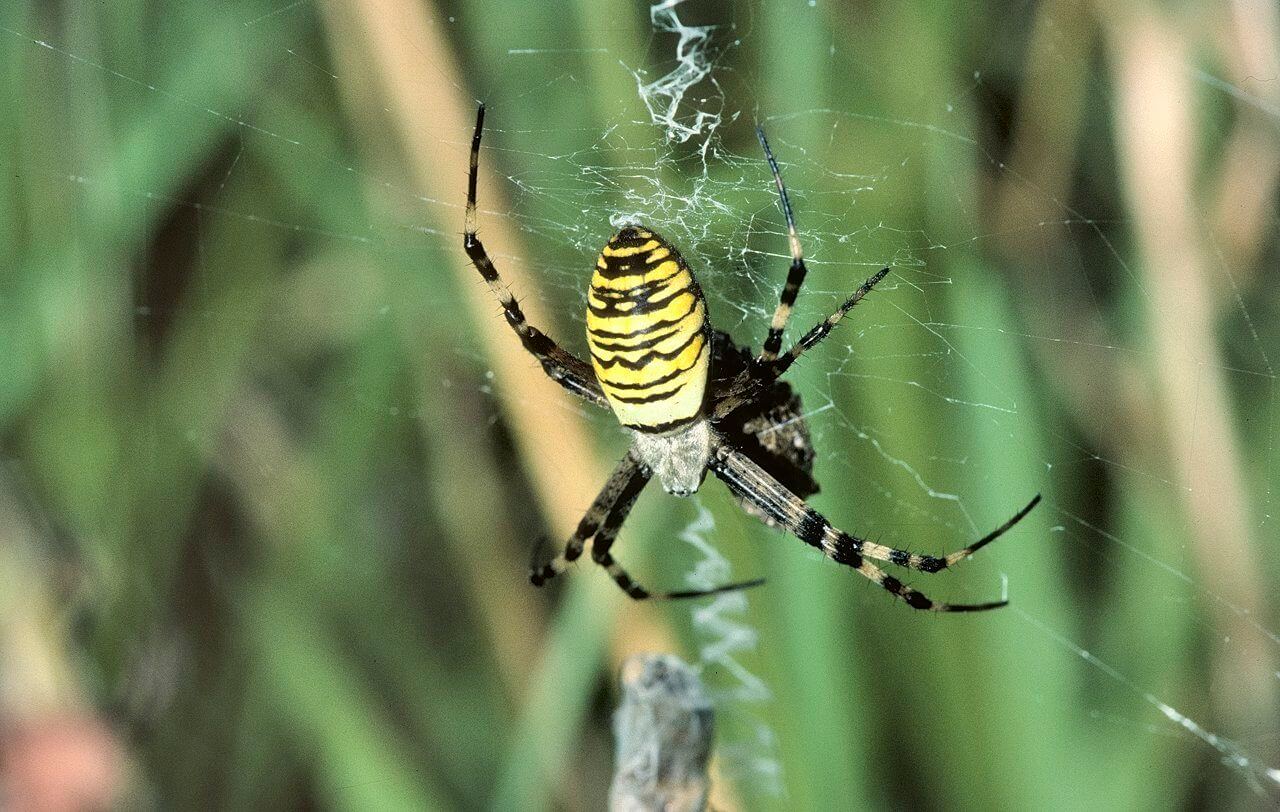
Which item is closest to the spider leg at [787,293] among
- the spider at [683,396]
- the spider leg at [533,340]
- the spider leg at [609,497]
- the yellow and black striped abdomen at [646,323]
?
the spider at [683,396]

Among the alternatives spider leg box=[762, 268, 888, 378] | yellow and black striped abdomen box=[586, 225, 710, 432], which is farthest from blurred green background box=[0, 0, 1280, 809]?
yellow and black striped abdomen box=[586, 225, 710, 432]

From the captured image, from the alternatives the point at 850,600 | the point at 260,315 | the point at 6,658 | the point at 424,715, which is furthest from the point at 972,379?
the point at 6,658

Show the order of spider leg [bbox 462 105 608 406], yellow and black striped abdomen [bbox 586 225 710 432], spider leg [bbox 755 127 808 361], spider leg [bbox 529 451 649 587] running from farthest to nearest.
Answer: spider leg [bbox 529 451 649 587], spider leg [bbox 462 105 608 406], spider leg [bbox 755 127 808 361], yellow and black striped abdomen [bbox 586 225 710 432]

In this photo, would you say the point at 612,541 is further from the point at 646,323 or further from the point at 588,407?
the point at 646,323

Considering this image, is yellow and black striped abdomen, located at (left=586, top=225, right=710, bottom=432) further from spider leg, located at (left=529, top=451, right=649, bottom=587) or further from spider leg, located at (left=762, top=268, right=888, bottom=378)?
spider leg, located at (left=529, top=451, right=649, bottom=587)

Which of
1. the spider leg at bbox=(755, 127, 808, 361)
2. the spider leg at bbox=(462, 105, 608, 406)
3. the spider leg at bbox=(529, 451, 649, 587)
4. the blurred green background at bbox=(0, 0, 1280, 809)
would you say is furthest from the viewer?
the spider leg at bbox=(529, 451, 649, 587)

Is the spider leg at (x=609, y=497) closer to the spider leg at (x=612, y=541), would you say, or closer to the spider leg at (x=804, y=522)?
the spider leg at (x=612, y=541)
